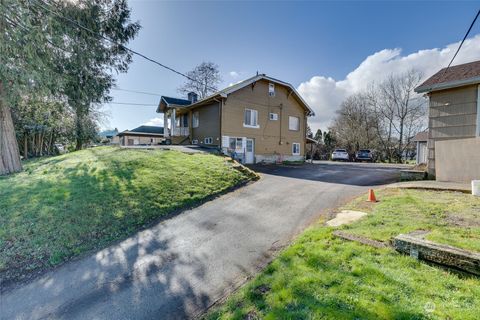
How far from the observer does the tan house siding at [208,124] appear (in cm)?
1666

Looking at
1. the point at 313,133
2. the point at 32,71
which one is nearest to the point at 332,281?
the point at 32,71

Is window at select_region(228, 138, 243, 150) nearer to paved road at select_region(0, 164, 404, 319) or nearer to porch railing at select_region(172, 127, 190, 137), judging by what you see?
porch railing at select_region(172, 127, 190, 137)

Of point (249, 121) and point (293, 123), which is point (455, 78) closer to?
point (249, 121)

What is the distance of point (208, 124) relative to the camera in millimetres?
17812

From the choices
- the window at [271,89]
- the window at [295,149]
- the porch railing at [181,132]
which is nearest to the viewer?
the window at [271,89]

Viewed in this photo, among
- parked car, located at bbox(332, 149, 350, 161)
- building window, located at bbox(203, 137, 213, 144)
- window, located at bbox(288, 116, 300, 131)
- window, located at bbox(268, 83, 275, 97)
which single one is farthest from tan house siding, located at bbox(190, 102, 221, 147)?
parked car, located at bbox(332, 149, 350, 161)

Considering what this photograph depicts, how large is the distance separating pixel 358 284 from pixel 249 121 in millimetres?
15969

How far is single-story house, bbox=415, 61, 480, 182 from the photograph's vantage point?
25.3 ft

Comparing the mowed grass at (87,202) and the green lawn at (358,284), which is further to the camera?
the mowed grass at (87,202)

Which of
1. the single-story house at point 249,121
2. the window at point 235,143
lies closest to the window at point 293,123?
the single-story house at point 249,121

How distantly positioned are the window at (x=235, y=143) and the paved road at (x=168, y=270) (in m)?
10.7

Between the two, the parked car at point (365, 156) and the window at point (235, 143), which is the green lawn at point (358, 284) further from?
the parked car at point (365, 156)

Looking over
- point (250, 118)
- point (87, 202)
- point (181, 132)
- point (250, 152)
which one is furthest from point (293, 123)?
point (87, 202)

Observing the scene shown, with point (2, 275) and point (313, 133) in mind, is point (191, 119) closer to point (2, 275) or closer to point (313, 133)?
point (2, 275)
